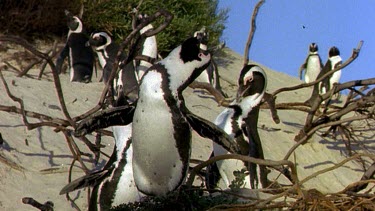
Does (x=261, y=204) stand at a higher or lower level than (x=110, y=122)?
lower

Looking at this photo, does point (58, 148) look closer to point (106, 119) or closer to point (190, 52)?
point (106, 119)

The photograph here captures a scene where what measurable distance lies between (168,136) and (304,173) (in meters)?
4.25

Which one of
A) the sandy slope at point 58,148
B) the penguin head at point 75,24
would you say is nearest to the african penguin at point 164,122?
the sandy slope at point 58,148

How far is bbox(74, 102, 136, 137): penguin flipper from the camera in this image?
3480 millimetres

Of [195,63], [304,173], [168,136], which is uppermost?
[195,63]

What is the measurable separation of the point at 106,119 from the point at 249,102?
172 cm

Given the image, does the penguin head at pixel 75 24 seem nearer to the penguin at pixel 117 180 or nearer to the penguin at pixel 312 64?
the penguin at pixel 312 64

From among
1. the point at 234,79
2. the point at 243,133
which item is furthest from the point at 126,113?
the point at 234,79

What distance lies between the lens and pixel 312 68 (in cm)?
1311

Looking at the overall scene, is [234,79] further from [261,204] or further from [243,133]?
[261,204]

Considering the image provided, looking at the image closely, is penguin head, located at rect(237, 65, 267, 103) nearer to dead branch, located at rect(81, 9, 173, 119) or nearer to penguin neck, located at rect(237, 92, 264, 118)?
penguin neck, located at rect(237, 92, 264, 118)

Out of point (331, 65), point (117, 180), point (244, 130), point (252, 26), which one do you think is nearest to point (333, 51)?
point (331, 65)

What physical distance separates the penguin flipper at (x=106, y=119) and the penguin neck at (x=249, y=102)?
1532 millimetres

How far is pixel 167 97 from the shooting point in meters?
3.46
